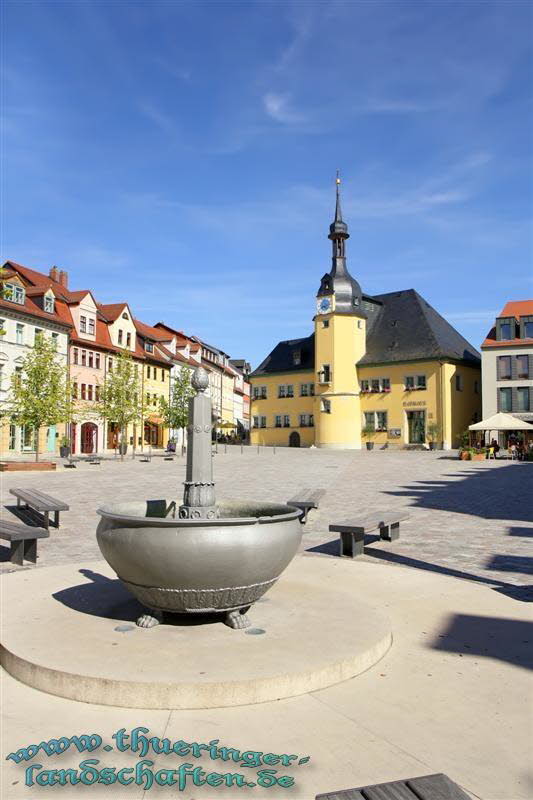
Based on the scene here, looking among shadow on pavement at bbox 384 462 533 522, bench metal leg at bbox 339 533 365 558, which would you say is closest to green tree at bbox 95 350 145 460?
shadow on pavement at bbox 384 462 533 522

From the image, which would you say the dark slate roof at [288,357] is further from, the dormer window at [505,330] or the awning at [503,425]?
the awning at [503,425]

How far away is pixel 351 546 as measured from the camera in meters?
9.91

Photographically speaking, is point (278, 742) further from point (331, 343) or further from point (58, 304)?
point (331, 343)

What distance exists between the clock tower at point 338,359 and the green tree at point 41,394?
29.3 m

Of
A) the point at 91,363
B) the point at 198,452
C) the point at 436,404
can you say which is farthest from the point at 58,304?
the point at 198,452

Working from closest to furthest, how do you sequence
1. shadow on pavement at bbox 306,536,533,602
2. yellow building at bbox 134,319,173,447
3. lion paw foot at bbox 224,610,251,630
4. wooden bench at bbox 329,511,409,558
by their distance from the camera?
lion paw foot at bbox 224,610,251,630 < shadow on pavement at bbox 306,536,533,602 < wooden bench at bbox 329,511,409,558 < yellow building at bbox 134,319,173,447

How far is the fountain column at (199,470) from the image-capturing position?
6188mm

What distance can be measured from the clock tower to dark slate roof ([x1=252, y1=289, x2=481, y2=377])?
225cm

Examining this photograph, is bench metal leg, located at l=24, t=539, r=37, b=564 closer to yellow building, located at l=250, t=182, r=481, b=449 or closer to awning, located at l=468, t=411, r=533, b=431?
awning, located at l=468, t=411, r=533, b=431

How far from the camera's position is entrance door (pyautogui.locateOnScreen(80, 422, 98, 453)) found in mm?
50500

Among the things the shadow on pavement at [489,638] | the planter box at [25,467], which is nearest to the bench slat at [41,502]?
the shadow on pavement at [489,638]

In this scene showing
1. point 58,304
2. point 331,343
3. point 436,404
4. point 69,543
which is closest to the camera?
point 69,543

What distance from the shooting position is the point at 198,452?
6191 millimetres

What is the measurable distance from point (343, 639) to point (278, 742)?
1558 mm
